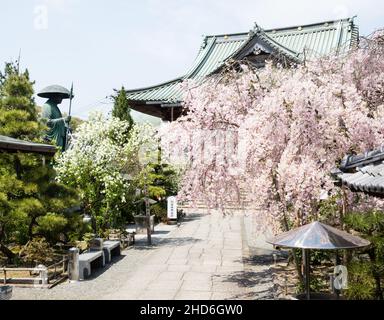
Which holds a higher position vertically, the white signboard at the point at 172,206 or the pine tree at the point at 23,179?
the pine tree at the point at 23,179

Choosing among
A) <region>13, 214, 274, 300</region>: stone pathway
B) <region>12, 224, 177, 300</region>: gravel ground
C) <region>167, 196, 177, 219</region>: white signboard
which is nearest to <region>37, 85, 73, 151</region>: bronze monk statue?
<region>167, 196, 177, 219</region>: white signboard

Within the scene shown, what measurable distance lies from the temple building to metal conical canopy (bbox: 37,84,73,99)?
3.47 meters

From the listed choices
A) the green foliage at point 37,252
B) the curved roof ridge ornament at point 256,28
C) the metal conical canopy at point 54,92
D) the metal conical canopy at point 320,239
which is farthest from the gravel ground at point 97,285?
the curved roof ridge ornament at point 256,28

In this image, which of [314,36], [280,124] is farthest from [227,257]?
[314,36]

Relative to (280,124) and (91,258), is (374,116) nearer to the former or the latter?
(280,124)

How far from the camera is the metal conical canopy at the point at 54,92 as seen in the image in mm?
22641

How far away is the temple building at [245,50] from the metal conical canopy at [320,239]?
13.1 metres

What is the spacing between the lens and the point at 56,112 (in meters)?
22.8

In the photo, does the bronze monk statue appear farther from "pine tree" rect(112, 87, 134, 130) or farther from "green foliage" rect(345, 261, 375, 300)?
"green foliage" rect(345, 261, 375, 300)

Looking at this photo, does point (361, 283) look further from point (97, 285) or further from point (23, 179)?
point (23, 179)

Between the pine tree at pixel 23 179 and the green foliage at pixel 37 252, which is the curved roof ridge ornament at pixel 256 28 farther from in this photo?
the green foliage at pixel 37 252

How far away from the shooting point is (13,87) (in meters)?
15.2

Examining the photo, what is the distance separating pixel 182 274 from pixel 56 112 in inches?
521

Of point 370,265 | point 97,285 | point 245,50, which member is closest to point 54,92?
point 245,50
